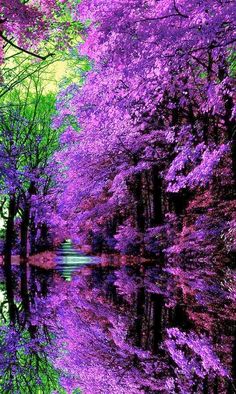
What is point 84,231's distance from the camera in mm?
41438

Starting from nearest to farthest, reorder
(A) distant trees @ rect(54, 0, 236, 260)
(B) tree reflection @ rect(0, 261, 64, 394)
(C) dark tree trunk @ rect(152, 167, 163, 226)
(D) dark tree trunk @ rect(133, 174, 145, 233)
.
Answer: (B) tree reflection @ rect(0, 261, 64, 394)
(A) distant trees @ rect(54, 0, 236, 260)
(C) dark tree trunk @ rect(152, 167, 163, 226)
(D) dark tree trunk @ rect(133, 174, 145, 233)

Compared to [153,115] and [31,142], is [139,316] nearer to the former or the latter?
[153,115]

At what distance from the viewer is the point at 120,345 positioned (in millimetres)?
5191

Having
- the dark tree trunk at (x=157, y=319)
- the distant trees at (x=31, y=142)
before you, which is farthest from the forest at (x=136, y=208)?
the distant trees at (x=31, y=142)

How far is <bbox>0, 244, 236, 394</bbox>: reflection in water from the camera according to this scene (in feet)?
12.7

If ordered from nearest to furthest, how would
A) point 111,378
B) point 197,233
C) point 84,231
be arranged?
point 111,378, point 197,233, point 84,231

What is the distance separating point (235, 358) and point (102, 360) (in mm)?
1141

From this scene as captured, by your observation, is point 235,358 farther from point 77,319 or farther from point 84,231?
point 84,231

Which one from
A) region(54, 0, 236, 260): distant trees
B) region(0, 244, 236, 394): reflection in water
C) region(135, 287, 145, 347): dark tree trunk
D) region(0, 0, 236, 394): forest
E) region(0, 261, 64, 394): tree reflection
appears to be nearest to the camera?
region(0, 244, 236, 394): reflection in water

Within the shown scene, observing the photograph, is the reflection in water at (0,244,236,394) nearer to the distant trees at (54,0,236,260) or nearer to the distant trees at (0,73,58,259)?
the distant trees at (54,0,236,260)

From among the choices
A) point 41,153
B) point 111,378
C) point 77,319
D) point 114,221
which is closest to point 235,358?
point 111,378

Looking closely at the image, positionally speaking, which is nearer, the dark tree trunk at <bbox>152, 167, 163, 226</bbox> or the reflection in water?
the reflection in water

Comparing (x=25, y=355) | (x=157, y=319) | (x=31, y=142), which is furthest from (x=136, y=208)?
(x=25, y=355)

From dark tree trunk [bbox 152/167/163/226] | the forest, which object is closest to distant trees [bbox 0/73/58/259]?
the forest
